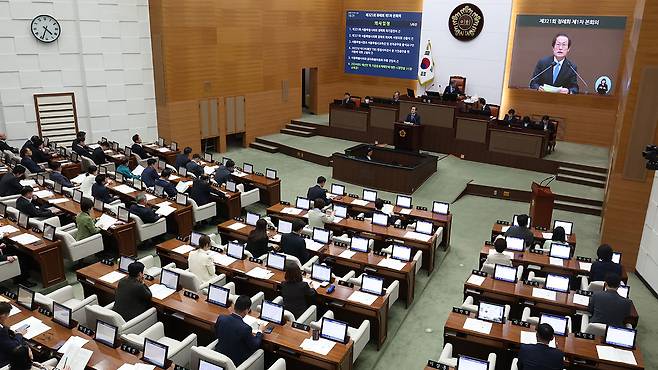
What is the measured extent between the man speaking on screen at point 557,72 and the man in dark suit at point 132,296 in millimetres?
14699

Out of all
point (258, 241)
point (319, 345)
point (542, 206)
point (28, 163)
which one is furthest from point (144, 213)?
point (542, 206)

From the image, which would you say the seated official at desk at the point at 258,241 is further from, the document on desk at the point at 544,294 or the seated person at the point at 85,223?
the document on desk at the point at 544,294

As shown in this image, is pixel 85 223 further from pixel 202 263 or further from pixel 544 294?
pixel 544 294

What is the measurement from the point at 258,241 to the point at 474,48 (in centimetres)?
1289

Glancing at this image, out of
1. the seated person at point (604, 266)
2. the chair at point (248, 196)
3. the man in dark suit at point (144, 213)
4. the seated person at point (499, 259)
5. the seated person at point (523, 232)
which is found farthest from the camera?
the chair at point (248, 196)

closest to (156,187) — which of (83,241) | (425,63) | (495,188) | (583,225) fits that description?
(83,241)

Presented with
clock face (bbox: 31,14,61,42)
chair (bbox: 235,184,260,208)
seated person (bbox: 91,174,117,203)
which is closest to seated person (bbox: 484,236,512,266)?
chair (bbox: 235,184,260,208)

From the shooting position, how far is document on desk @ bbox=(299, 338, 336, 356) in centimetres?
580

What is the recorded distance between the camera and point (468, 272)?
9.60m

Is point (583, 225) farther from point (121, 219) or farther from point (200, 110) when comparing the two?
point (200, 110)

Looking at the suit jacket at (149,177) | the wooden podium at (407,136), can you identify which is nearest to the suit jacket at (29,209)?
the suit jacket at (149,177)

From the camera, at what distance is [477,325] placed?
639 cm

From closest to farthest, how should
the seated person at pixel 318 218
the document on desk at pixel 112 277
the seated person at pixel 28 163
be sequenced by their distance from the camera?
the document on desk at pixel 112 277 < the seated person at pixel 318 218 < the seated person at pixel 28 163

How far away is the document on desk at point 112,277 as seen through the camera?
24.0 feet
